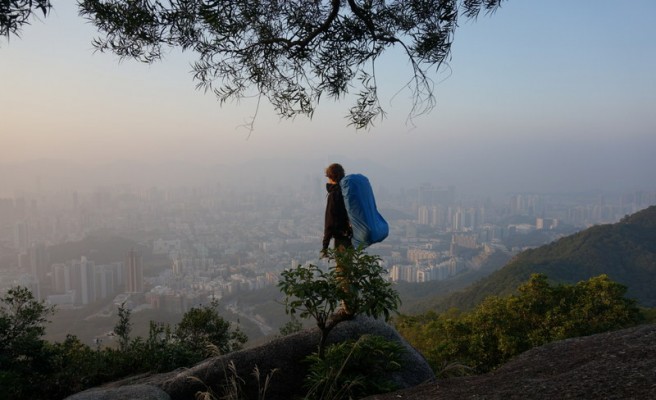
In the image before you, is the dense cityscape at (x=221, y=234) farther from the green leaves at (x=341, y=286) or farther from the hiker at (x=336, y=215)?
the green leaves at (x=341, y=286)

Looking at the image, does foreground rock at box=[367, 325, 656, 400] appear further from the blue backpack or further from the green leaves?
the blue backpack

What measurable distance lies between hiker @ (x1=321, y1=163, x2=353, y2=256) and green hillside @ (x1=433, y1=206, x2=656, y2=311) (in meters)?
19.8

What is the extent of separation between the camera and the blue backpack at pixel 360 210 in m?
4.00

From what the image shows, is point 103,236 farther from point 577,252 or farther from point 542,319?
point 542,319

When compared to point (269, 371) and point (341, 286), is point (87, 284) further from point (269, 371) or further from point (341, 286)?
point (341, 286)

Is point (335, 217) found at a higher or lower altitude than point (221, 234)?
higher

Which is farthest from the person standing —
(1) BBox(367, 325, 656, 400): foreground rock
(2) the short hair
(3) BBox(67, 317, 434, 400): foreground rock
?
(1) BBox(367, 325, 656, 400): foreground rock

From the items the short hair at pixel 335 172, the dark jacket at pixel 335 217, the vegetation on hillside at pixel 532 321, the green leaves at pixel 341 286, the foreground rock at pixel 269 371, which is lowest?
the vegetation on hillside at pixel 532 321

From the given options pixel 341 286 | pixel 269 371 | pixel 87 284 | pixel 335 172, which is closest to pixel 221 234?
pixel 87 284

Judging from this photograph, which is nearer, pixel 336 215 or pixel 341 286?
pixel 341 286

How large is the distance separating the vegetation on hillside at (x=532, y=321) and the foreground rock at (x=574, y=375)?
11.6ft

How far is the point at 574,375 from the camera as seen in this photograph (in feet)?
8.36

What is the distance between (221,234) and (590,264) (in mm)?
52268

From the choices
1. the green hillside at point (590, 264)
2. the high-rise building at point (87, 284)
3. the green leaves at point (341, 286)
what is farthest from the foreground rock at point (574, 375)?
the high-rise building at point (87, 284)
